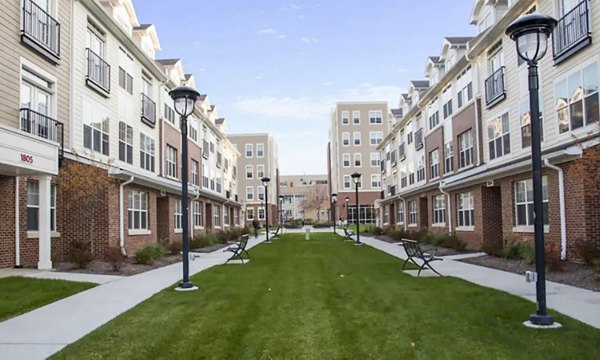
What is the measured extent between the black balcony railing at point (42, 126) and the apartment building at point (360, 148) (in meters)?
60.1

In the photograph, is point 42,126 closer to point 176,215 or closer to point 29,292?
point 29,292

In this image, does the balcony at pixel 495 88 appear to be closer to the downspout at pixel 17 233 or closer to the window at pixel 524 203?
the window at pixel 524 203

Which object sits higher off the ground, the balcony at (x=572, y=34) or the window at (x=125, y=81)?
the window at (x=125, y=81)

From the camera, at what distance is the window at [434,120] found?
30197 millimetres

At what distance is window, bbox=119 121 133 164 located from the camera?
21.3 m

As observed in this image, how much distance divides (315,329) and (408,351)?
61.4 inches

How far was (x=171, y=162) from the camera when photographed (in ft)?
95.0

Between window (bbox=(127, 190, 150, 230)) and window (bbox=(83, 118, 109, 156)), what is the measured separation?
2106 mm

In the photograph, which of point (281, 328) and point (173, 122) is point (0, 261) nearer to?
point (281, 328)

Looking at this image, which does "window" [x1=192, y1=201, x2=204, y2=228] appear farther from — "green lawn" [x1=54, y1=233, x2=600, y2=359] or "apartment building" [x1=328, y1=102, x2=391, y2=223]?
"apartment building" [x1=328, y1=102, x2=391, y2=223]

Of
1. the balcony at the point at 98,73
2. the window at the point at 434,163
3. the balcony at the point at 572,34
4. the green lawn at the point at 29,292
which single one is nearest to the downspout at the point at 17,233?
the green lawn at the point at 29,292

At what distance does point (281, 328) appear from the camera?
7246 millimetres

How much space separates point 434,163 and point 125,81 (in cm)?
1838

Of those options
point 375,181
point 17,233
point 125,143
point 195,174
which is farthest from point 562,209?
point 375,181
